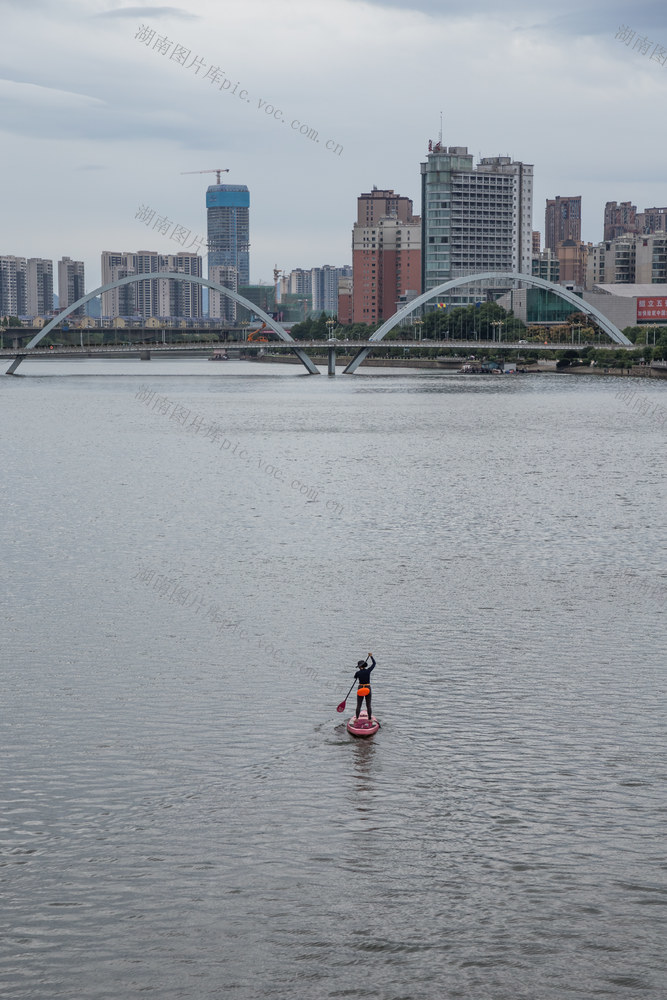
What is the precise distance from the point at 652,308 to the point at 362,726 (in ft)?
462

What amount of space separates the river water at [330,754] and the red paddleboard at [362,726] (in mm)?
173

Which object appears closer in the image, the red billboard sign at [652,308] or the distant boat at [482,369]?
the distant boat at [482,369]

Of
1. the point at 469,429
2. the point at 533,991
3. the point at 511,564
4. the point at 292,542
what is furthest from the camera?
the point at 469,429

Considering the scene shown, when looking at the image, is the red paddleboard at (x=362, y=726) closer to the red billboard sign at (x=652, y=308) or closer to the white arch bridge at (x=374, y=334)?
the white arch bridge at (x=374, y=334)

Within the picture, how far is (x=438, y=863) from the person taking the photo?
1248 centimetres

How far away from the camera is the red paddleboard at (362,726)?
15.8m

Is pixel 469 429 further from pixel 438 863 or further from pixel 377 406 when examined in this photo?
pixel 438 863

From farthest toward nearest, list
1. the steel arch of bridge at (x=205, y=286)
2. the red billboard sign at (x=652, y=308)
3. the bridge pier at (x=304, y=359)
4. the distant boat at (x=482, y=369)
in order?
1. the red billboard sign at (x=652, y=308)
2. the distant boat at (x=482, y=369)
3. the bridge pier at (x=304, y=359)
4. the steel arch of bridge at (x=205, y=286)

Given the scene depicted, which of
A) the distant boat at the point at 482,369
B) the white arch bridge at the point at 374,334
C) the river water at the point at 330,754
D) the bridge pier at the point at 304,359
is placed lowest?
the river water at the point at 330,754

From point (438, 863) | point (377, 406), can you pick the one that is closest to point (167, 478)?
point (438, 863)

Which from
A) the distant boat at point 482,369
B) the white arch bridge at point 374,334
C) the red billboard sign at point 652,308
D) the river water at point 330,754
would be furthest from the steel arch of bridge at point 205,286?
the river water at point 330,754

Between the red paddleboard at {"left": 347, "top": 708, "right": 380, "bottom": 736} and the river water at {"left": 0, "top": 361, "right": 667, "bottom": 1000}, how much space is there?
0.57 feet

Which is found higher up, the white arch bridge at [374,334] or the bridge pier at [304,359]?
the white arch bridge at [374,334]

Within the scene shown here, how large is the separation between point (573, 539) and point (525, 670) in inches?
482
